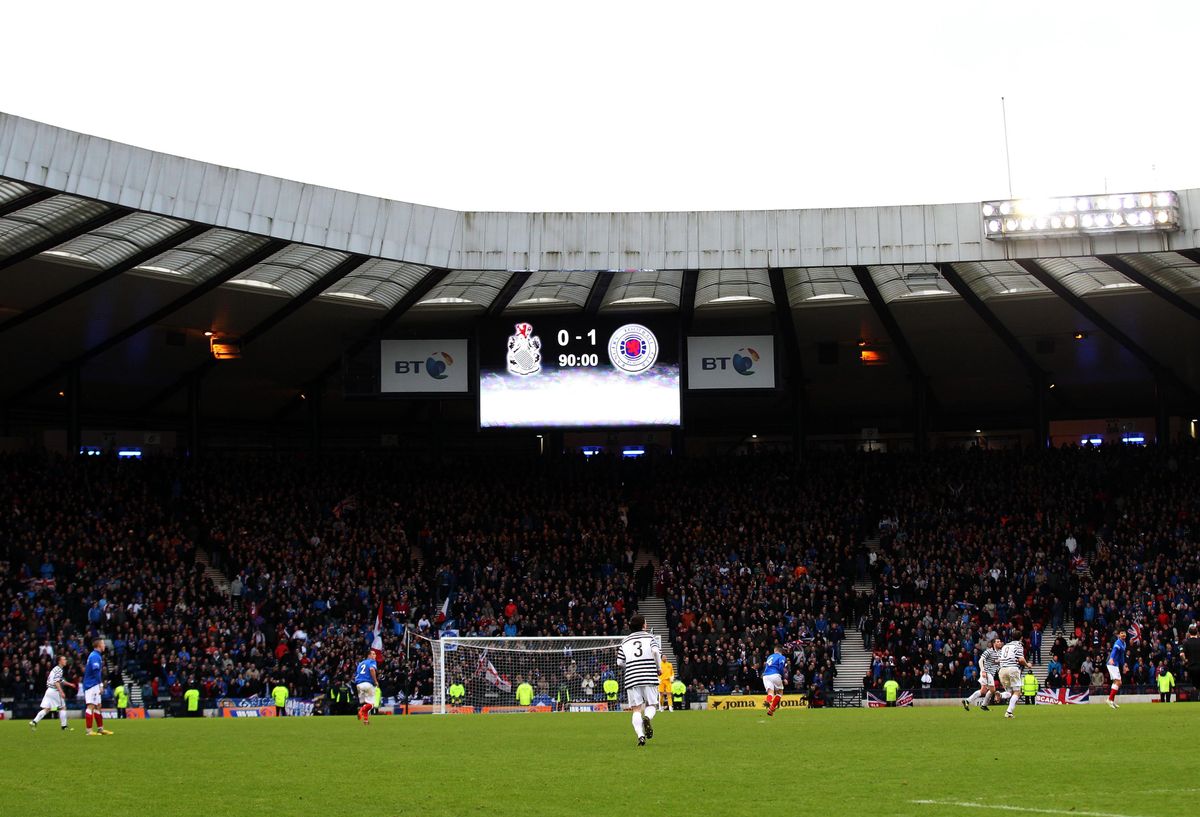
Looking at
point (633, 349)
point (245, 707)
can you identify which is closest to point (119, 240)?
point (245, 707)

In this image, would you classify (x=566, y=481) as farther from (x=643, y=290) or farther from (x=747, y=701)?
(x=747, y=701)

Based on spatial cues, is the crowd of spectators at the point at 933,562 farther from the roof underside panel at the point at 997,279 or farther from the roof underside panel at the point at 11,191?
the roof underside panel at the point at 11,191

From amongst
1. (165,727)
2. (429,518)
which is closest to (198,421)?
(429,518)

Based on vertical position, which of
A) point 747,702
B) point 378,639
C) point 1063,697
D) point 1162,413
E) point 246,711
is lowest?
point 246,711

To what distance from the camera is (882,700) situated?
37.4 m

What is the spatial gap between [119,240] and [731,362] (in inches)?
682

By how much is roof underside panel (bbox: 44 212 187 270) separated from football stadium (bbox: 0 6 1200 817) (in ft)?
0.46

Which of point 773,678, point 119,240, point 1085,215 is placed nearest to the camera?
point 773,678

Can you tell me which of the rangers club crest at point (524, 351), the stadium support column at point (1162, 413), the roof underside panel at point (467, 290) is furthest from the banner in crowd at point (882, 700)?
the stadium support column at point (1162, 413)

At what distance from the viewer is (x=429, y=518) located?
155 feet

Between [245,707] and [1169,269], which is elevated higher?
[1169,269]

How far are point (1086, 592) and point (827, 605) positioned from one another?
772 cm

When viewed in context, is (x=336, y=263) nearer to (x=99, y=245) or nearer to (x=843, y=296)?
(x=99, y=245)

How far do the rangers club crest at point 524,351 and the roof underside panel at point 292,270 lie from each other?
598cm
